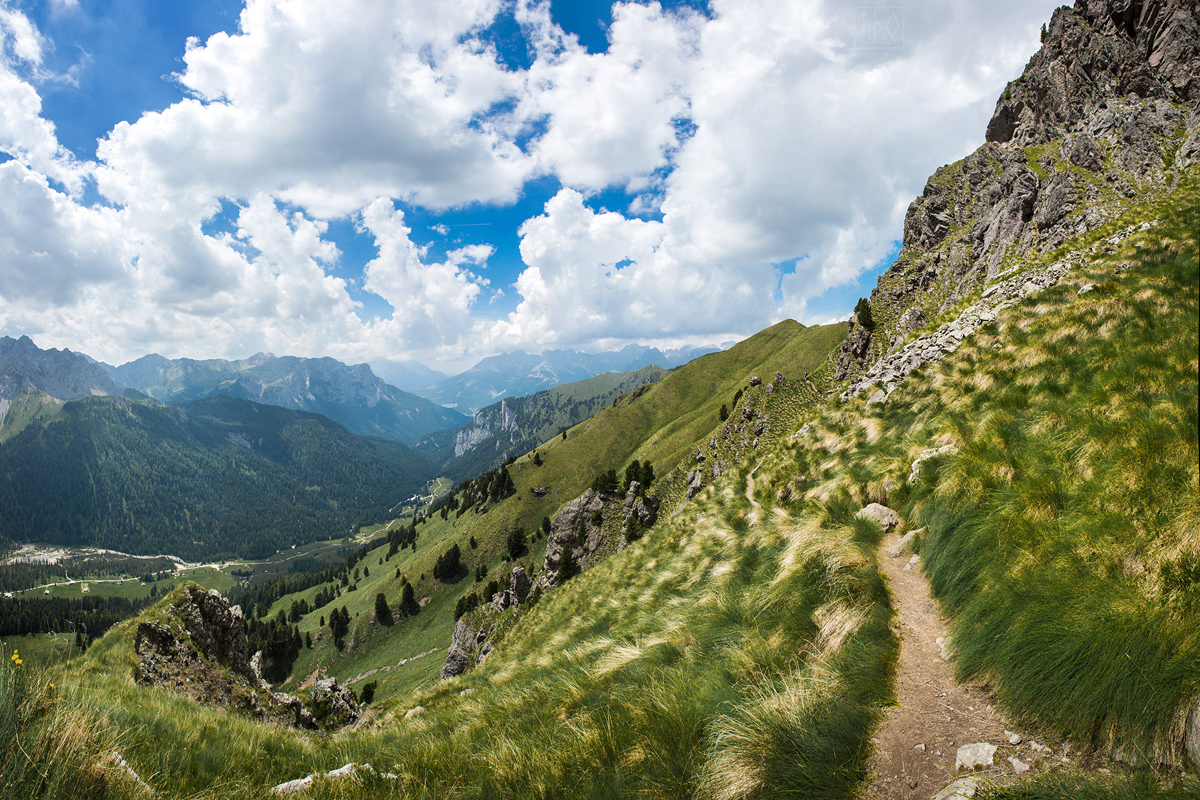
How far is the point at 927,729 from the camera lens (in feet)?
13.3

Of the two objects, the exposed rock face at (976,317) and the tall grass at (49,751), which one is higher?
the exposed rock face at (976,317)

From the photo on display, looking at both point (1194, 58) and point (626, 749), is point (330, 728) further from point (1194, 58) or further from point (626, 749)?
point (1194, 58)

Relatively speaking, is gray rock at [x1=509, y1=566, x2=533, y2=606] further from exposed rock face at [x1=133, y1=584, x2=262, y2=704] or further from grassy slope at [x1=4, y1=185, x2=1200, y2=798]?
grassy slope at [x1=4, y1=185, x2=1200, y2=798]

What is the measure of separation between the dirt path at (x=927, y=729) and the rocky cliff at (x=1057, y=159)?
44.7 metres

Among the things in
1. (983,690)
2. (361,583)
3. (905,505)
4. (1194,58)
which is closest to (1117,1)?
(1194,58)

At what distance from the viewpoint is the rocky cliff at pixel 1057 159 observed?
44812mm

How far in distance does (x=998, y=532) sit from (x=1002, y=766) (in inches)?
125

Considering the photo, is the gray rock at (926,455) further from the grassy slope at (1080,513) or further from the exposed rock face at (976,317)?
the exposed rock face at (976,317)

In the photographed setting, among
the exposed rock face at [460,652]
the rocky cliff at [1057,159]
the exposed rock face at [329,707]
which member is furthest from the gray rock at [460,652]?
the rocky cliff at [1057,159]

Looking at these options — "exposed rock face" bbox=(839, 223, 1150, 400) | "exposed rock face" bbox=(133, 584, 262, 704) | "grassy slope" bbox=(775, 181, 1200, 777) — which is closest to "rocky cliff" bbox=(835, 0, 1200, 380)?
"exposed rock face" bbox=(839, 223, 1150, 400)

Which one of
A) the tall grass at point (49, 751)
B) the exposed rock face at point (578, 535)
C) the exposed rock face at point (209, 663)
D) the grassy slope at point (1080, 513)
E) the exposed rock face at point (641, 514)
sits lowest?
the exposed rock face at point (578, 535)

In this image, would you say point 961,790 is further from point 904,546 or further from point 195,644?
point 195,644

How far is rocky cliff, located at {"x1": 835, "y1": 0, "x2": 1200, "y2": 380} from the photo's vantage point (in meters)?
44.8

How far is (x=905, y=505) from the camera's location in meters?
8.92
